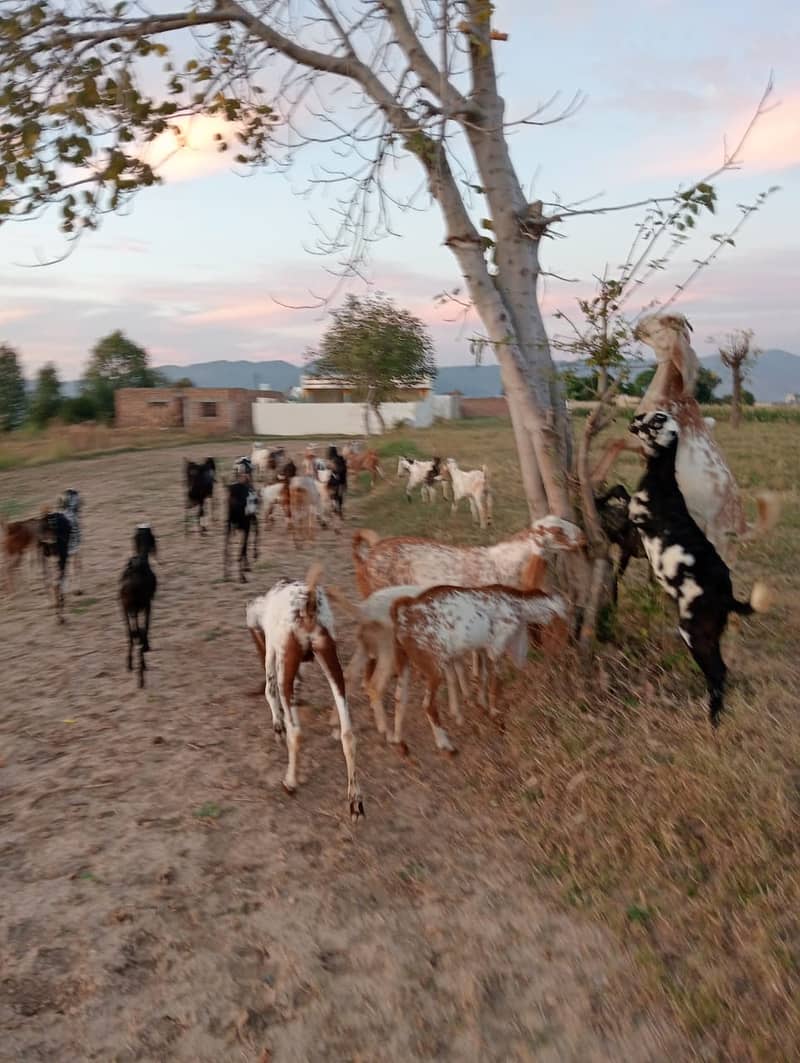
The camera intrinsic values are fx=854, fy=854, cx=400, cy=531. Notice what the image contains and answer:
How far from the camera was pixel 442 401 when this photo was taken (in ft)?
194

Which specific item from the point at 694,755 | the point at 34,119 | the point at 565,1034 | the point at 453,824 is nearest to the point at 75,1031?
the point at 565,1034

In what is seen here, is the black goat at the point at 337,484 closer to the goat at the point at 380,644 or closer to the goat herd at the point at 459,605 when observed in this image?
the goat herd at the point at 459,605

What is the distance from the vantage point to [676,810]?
165 inches

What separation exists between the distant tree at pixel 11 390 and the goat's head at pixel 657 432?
49118 mm

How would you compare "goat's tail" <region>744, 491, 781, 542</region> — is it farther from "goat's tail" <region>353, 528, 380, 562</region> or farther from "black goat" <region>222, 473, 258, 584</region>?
"black goat" <region>222, 473, 258, 584</region>

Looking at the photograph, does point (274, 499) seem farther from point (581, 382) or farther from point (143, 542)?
point (581, 382)

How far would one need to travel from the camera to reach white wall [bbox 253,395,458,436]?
168 ft

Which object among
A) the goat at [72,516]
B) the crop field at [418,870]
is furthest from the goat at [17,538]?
the crop field at [418,870]

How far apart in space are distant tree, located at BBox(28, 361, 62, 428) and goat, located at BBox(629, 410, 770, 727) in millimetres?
49469

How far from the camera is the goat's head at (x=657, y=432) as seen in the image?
5195 mm

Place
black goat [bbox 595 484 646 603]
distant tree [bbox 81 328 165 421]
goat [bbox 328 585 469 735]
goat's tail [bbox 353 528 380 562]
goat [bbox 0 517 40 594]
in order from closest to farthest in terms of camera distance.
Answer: goat [bbox 328 585 469 735], black goat [bbox 595 484 646 603], goat's tail [bbox 353 528 380 562], goat [bbox 0 517 40 594], distant tree [bbox 81 328 165 421]

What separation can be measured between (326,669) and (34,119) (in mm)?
4759

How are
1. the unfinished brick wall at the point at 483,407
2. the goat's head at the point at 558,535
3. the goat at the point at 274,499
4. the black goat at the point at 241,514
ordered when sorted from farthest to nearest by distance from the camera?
the unfinished brick wall at the point at 483,407 → the goat at the point at 274,499 → the black goat at the point at 241,514 → the goat's head at the point at 558,535

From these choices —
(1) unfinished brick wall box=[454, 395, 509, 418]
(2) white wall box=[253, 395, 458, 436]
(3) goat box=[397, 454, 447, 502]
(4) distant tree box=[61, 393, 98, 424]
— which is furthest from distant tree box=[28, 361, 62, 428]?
(3) goat box=[397, 454, 447, 502]
